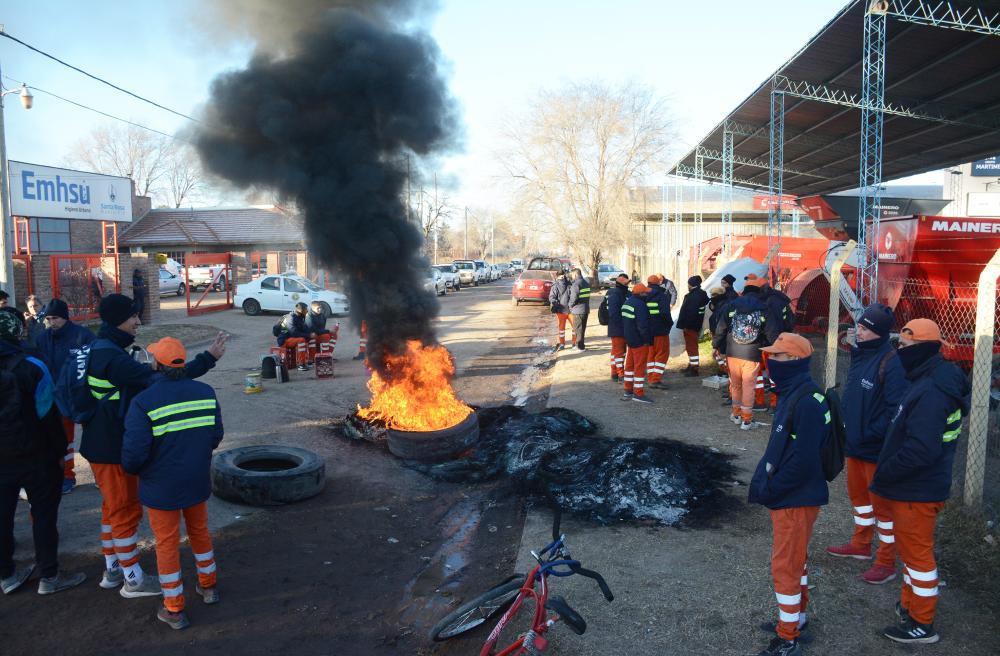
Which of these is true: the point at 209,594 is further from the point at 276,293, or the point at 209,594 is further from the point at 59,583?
the point at 276,293

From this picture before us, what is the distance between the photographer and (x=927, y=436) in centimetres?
357

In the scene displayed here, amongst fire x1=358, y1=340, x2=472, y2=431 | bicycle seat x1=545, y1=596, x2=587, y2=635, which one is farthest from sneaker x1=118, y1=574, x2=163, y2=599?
fire x1=358, y1=340, x2=472, y2=431

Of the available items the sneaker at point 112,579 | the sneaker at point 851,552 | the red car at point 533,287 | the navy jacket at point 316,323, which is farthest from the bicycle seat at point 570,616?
the red car at point 533,287

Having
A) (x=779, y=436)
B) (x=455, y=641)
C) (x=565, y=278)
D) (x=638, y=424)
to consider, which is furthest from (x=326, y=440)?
(x=565, y=278)

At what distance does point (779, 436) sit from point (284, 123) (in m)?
6.10

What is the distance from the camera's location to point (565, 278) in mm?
14703

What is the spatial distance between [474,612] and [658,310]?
6.90 m

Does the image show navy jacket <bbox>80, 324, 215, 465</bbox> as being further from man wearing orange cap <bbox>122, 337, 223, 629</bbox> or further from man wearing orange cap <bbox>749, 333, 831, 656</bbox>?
man wearing orange cap <bbox>749, 333, 831, 656</bbox>

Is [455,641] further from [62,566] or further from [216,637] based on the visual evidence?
[62,566]

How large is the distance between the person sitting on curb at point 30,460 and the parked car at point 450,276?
2974 centimetres

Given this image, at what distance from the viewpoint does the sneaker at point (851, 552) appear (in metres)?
4.63

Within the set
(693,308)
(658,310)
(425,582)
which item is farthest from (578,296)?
(425,582)

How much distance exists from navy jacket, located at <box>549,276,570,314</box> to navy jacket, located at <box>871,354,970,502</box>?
10710mm

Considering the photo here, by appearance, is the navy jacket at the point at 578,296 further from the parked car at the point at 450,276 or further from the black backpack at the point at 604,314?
the parked car at the point at 450,276
